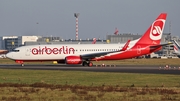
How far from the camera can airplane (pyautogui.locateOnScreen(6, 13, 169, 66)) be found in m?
67.8

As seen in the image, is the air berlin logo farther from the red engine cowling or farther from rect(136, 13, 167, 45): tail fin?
the red engine cowling

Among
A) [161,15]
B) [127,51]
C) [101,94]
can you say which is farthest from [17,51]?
[101,94]

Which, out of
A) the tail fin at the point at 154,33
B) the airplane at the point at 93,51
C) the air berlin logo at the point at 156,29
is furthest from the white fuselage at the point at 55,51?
the air berlin logo at the point at 156,29

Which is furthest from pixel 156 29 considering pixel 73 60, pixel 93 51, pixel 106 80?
pixel 106 80

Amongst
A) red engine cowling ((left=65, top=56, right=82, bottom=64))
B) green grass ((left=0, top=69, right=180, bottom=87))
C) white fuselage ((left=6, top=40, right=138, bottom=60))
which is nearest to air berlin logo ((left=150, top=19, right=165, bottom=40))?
white fuselage ((left=6, top=40, right=138, bottom=60))

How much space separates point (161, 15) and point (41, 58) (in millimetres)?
19145

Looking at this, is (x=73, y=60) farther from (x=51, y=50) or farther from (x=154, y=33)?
(x=154, y=33)

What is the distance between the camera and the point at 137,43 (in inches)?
2712

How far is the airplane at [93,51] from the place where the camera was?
67.8 m

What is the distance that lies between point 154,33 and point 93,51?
950cm

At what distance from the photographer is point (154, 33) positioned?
2729 inches

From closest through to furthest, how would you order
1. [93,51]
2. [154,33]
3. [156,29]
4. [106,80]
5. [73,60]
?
[106,80] → [73,60] → [154,33] → [156,29] → [93,51]

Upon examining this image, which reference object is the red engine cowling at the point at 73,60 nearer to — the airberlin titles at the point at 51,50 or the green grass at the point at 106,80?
the airberlin titles at the point at 51,50

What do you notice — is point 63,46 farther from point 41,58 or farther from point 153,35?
point 153,35
